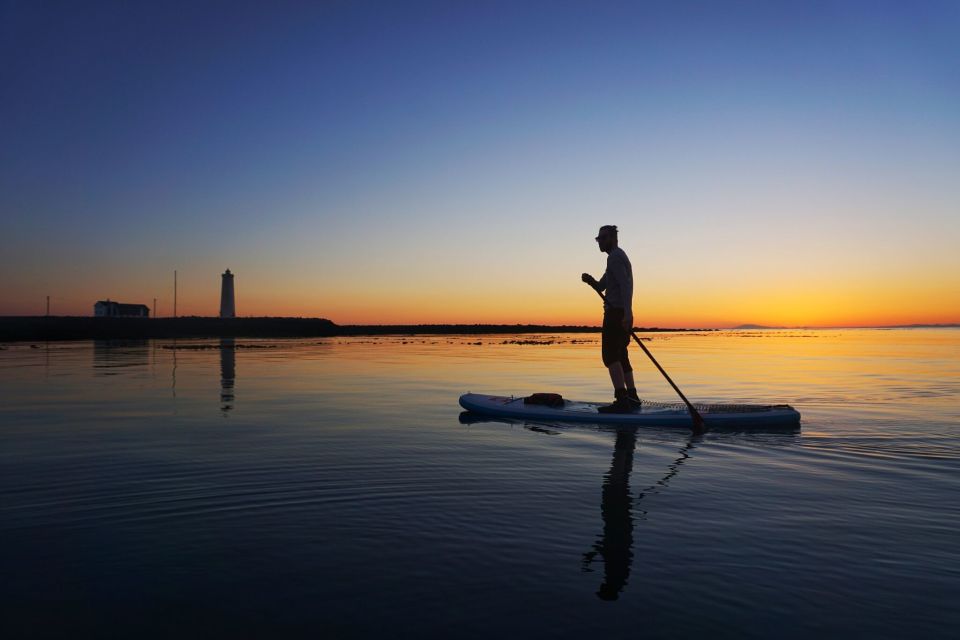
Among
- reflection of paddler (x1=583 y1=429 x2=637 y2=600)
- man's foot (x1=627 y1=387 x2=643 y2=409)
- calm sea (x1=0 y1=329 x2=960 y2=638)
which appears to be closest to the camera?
calm sea (x1=0 y1=329 x2=960 y2=638)

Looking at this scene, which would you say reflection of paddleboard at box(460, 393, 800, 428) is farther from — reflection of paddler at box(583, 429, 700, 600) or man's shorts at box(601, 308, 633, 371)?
reflection of paddler at box(583, 429, 700, 600)

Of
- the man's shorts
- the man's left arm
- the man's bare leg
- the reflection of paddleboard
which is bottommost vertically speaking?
the reflection of paddleboard

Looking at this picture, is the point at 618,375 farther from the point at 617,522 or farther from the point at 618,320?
the point at 617,522

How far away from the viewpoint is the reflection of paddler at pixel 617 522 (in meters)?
4.41

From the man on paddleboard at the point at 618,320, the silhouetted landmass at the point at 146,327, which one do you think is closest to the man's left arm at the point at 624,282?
the man on paddleboard at the point at 618,320

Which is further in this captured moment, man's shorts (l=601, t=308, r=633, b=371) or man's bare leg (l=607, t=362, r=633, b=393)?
man's bare leg (l=607, t=362, r=633, b=393)

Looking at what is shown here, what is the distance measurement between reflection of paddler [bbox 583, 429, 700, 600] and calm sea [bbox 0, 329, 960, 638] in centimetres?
3

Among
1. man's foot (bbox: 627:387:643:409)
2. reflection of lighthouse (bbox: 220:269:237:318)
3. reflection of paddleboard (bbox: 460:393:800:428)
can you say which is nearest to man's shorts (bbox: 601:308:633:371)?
man's foot (bbox: 627:387:643:409)

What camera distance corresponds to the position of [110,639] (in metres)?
3.56

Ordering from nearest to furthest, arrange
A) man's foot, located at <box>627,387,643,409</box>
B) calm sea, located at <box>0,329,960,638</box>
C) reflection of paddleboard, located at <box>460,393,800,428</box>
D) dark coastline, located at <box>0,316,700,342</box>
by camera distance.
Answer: calm sea, located at <box>0,329,960,638</box> → reflection of paddleboard, located at <box>460,393,800,428</box> → man's foot, located at <box>627,387,643,409</box> → dark coastline, located at <box>0,316,700,342</box>

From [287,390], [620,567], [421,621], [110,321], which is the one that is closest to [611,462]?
[620,567]

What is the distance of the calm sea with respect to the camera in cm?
384

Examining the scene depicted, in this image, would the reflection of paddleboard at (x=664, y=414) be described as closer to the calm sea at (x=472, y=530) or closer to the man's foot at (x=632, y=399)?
the man's foot at (x=632, y=399)

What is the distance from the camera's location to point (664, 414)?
1198 centimetres
